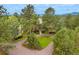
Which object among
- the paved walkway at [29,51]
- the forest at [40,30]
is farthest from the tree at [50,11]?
the paved walkway at [29,51]

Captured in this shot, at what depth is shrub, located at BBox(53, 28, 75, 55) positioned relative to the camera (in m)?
1.35

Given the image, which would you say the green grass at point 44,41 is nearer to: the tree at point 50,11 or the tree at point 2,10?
the tree at point 50,11

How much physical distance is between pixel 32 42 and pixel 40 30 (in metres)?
0.11

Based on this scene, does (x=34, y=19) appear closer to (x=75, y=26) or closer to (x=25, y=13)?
→ (x=25, y=13)

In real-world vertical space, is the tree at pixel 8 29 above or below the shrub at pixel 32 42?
above

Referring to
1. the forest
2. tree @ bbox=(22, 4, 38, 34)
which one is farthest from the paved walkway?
tree @ bbox=(22, 4, 38, 34)

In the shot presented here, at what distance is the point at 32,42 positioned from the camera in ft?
4.50

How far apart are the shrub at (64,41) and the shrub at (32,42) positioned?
0.14 m

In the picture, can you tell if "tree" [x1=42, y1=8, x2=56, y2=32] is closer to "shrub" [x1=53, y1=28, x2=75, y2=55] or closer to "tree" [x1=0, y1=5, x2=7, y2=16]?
"shrub" [x1=53, y1=28, x2=75, y2=55]

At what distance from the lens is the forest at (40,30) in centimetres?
135

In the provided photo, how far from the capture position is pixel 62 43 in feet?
4.44

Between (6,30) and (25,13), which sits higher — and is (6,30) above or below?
below

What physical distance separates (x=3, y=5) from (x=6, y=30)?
197mm
